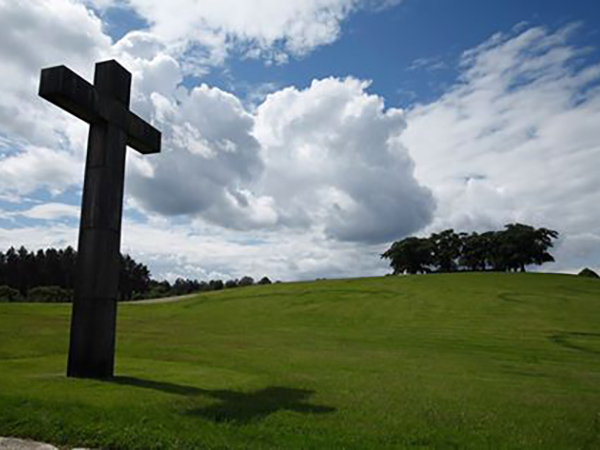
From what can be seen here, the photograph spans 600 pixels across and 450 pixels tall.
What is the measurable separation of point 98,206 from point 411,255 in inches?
4072

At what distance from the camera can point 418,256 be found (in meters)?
111

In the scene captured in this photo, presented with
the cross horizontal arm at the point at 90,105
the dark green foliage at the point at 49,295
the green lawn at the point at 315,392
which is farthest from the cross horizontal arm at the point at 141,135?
Answer: the dark green foliage at the point at 49,295

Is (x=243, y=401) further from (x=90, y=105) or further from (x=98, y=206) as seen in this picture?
(x=90, y=105)

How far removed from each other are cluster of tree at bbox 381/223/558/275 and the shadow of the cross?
10088 cm

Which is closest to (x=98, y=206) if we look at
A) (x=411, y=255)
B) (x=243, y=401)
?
(x=243, y=401)

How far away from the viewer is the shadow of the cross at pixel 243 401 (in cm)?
909

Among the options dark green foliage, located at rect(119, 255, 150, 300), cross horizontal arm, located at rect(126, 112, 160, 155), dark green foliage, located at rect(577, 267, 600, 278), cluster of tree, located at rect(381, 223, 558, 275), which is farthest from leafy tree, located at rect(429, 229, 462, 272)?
cross horizontal arm, located at rect(126, 112, 160, 155)

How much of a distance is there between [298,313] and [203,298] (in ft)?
72.6

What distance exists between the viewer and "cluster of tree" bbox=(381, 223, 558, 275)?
103 metres

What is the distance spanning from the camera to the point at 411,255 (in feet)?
366

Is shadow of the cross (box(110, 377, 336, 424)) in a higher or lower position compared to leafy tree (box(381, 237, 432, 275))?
lower

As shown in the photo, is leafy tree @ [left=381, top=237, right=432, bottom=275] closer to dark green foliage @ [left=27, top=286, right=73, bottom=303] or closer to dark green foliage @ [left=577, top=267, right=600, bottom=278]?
dark green foliage @ [left=577, top=267, right=600, bottom=278]

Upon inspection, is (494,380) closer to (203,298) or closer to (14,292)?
(203,298)

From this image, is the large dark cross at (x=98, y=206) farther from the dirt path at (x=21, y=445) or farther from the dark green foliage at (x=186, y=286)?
→ the dark green foliage at (x=186, y=286)
